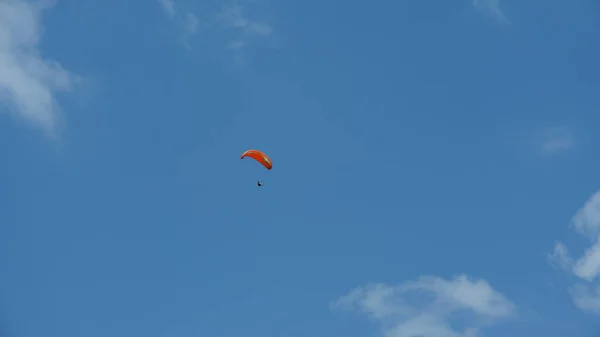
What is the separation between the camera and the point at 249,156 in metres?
98.7

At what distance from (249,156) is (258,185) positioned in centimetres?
661

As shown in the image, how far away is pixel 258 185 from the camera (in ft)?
341

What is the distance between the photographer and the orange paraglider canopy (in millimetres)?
99106

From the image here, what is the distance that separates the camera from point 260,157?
99750 mm

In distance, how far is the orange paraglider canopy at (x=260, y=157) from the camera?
325ft
